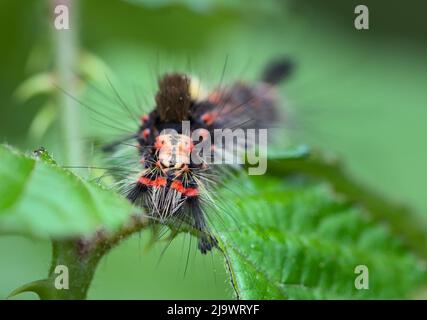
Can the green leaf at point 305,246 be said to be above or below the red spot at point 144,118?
below

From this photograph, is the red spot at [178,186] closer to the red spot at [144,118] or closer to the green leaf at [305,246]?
the green leaf at [305,246]

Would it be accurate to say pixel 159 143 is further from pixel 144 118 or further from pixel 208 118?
pixel 208 118

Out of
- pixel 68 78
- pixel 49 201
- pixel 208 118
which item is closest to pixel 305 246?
pixel 208 118

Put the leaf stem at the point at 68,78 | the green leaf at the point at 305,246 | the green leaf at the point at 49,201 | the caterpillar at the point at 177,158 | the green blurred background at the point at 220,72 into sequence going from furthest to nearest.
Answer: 1. the green blurred background at the point at 220,72
2. the leaf stem at the point at 68,78
3. the green leaf at the point at 305,246
4. the caterpillar at the point at 177,158
5. the green leaf at the point at 49,201

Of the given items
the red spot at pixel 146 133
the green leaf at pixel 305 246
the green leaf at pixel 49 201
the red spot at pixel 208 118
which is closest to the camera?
the green leaf at pixel 49 201

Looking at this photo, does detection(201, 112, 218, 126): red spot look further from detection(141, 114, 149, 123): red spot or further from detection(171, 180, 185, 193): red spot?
detection(171, 180, 185, 193): red spot

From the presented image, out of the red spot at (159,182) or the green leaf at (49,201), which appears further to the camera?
the red spot at (159,182)

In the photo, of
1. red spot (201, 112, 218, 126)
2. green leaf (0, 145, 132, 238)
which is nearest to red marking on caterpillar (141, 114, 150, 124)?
red spot (201, 112, 218, 126)

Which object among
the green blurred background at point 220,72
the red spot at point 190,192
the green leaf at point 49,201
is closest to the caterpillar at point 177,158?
the red spot at point 190,192
